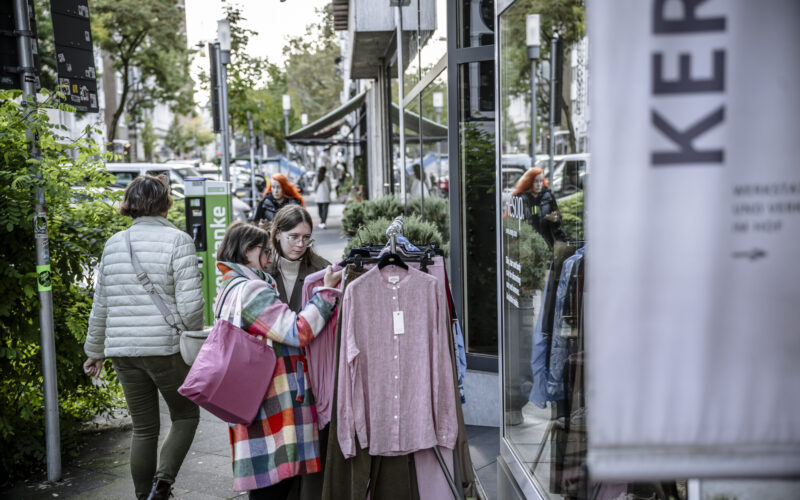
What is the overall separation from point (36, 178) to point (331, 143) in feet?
53.4

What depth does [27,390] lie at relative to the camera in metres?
5.09

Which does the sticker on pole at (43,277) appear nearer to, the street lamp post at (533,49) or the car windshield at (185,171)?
the street lamp post at (533,49)

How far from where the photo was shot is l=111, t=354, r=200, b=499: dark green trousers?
4.23 m

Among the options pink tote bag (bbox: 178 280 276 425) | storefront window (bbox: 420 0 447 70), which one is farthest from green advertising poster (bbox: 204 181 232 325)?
pink tote bag (bbox: 178 280 276 425)

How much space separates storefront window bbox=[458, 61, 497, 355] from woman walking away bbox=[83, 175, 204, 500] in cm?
259

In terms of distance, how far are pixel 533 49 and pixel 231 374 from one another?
11.0 ft

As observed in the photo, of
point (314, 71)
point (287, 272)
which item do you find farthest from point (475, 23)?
point (314, 71)

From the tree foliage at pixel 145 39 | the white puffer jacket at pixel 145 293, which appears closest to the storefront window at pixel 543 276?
the white puffer jacket at pixel 145 293

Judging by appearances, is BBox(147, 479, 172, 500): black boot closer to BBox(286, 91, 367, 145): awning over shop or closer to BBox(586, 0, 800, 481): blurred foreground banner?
BBox(586, 0, 800, 481): blurred foreground banner

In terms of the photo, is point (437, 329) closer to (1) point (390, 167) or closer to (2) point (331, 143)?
(1) point (390, 167)

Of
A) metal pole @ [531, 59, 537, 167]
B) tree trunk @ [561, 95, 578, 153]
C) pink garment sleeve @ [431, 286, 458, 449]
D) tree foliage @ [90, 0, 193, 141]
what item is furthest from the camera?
tree foliage @ [90, 0, 193, 141]

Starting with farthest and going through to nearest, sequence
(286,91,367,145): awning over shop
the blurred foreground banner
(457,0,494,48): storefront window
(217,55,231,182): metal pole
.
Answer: (286,91,367,145): awning over shop < (217,55,231,182): metal pole < (457,0,494,48): storefront window < the blurred foreground banner

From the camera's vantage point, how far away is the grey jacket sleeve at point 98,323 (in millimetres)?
4262

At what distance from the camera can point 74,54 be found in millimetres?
5238
